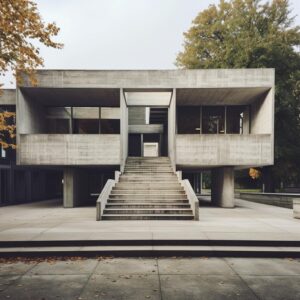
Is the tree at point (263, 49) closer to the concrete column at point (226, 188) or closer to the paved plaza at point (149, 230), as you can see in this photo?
the concrete column at point (226, 188)

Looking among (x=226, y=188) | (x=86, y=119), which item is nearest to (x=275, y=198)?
(x=226, y=188)

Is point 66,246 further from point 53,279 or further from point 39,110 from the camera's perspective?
point 39,110

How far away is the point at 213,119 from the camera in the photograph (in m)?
18.6

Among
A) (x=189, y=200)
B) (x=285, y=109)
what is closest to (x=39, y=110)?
(x=189, y=200)

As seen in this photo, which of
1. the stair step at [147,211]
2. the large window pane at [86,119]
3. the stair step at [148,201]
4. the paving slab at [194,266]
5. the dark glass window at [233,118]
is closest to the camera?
the paving slab at [194,266]

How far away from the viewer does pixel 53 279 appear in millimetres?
5438

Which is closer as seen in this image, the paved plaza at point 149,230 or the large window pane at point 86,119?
the paved plaza at point 149,230

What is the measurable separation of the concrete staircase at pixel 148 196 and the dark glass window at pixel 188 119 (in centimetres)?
379

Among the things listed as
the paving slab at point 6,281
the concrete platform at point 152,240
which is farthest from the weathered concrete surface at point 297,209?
the paving slab at point 6,281

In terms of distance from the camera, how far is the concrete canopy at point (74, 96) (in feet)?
50.8

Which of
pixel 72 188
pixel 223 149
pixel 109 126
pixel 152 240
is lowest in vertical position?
pixel 152 240

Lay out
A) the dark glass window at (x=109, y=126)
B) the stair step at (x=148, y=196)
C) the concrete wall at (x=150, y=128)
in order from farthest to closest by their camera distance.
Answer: the concrete wall at (x=150, y=128) → the dark glass window at (x=109, y=126) → the stair step at (x=148, y=196)

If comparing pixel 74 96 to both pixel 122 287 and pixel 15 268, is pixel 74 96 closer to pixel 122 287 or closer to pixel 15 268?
pixel 15 268

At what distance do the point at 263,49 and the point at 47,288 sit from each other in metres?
23.1
